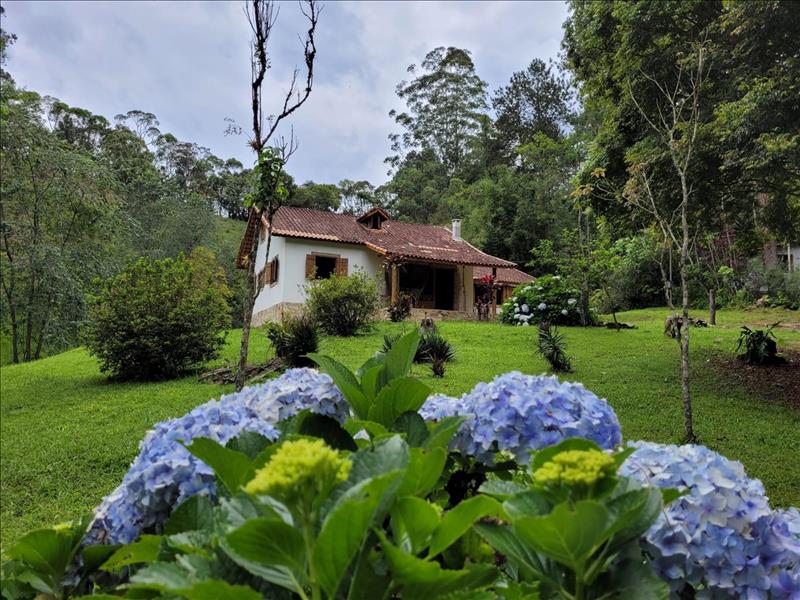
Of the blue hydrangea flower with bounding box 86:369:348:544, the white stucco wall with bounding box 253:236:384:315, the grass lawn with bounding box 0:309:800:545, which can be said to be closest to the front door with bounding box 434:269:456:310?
the white stucco wall with bounding box 253:236:384:315

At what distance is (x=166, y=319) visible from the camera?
1026 centimetres

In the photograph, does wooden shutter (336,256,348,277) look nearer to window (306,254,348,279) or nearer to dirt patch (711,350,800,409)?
window (306,254,348,279)

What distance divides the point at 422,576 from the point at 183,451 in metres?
Answer: 0.55

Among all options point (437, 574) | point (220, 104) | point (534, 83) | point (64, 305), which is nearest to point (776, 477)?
point (437, 574)

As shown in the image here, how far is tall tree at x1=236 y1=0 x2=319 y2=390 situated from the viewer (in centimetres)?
557

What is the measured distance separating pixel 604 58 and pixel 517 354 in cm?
547

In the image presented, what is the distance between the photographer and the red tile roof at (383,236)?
19000 mm

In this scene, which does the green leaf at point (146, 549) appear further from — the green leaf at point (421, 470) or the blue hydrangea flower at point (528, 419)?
the blue hydrangea flower at point (528, 419)

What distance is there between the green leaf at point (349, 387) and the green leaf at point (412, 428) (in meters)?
0.12

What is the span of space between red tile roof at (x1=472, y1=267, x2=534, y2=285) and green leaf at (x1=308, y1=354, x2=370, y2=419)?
22286mm

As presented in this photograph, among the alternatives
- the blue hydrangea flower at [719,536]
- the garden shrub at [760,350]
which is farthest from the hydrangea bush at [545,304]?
the blue hydrangea flower at [719,536]

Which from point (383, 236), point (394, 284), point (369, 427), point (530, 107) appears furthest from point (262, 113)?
point (530, 107)

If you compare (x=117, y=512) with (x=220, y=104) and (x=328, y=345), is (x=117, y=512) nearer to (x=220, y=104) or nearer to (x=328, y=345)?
(x=220, y=104)

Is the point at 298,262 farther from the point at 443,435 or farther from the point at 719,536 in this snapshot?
the point at 719,536
